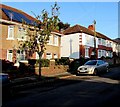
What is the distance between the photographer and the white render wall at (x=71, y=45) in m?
53.7

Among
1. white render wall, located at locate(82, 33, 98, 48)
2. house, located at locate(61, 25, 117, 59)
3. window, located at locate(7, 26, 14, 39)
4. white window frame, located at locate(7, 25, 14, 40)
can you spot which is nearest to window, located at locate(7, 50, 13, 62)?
white window frame, located at locate(7, 25, 14, 40)

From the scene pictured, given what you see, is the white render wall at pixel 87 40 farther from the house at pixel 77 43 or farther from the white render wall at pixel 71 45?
the white render wall at pixel 71 45

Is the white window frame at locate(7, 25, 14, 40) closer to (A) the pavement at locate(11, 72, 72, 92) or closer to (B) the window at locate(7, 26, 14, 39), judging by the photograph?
(B) the window at locate(7, 26, 14, 39)

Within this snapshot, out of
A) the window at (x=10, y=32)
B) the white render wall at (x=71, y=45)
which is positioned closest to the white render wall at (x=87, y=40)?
the white render wall at (x=71, y=45)

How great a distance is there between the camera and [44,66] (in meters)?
28.3

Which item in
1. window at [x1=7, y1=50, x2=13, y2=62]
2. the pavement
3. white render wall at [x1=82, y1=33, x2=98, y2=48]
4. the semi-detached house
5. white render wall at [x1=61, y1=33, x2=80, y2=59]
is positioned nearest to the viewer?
the pavement

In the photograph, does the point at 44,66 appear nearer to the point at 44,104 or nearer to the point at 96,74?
the point at 96,74

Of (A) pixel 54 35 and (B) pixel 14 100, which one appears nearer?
(B) pixel 14 100

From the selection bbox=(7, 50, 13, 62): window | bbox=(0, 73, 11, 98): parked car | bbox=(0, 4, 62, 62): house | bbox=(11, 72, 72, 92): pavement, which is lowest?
bbox=(11, 72, 72, 92): pavement

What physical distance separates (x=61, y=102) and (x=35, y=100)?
1.25 meters

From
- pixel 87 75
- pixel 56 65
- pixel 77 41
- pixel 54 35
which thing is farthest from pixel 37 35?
pixel 77 41

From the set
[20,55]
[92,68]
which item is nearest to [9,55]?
[20,55]

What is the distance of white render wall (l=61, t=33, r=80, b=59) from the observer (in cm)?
5366

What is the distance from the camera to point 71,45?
5500cm
